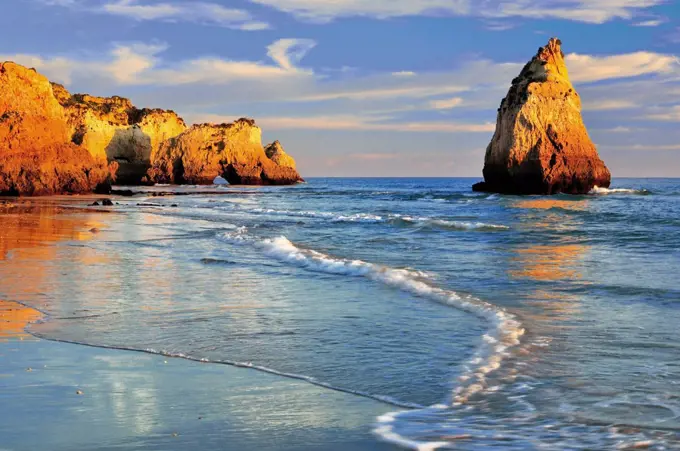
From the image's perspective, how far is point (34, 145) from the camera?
43.9 m

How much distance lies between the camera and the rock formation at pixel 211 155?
88.7 meters

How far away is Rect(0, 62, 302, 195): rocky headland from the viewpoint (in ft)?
143

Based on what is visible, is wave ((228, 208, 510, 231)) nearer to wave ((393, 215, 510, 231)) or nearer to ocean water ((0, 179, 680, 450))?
wave ((393, 215, 510, 231))

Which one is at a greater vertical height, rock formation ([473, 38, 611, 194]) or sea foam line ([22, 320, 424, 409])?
rock formation ([473, 38, 611, 194])

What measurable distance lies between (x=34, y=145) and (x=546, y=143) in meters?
34.0

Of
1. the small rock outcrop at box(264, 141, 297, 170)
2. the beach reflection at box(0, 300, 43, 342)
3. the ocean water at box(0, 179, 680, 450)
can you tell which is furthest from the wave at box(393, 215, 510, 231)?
the small rock outcrop at box(264, 141, 297, 170)

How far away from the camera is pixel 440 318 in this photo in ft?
27.4

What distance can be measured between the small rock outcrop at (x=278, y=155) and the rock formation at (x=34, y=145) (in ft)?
167

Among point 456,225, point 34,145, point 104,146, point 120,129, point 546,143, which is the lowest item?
point 456,225

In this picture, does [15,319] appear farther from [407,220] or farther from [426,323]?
[407,220]

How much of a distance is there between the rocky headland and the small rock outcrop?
0.45 ft

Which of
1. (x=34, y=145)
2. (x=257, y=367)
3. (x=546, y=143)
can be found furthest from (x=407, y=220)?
(x=546, y=143)

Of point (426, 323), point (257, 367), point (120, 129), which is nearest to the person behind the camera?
point (257, 367)

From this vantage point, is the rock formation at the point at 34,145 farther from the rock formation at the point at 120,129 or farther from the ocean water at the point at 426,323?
the ocean water at the point at 426,323
